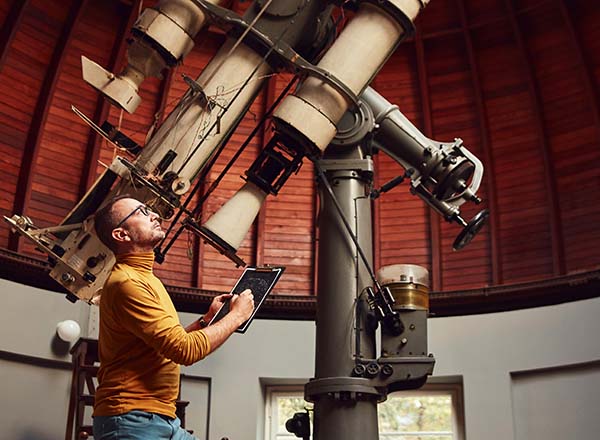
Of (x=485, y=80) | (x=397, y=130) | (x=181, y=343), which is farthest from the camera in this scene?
(x=485, y=80)

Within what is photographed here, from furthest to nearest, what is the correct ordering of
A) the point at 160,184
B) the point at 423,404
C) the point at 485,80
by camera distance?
the point at 485,80
the point at 423,404
the point at 160,184

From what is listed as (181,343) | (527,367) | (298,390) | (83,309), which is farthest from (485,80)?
(181,343)

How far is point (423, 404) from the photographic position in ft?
27.9

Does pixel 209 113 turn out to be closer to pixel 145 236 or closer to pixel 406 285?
pixel 406 285

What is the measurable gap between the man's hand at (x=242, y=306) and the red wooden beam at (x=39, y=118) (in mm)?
5862

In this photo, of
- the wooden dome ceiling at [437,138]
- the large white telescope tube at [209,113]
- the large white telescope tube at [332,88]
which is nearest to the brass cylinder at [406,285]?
the large white telescope tube at [332,88]

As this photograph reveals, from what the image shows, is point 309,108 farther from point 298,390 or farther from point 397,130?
point 298,390

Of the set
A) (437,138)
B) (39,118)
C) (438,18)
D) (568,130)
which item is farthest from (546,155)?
(39,118)

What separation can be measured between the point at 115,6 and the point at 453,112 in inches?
160

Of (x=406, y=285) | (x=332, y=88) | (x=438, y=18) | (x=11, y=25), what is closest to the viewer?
(x=332, y=88)

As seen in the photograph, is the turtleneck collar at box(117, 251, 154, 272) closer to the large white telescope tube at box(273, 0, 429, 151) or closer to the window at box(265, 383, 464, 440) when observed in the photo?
the large white telescope tube at box(273, 0, 429, 151)

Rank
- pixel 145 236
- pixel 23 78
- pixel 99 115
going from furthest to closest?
pixel 99 115, pixel 23 78, pixel 145 236

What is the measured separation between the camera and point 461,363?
8.11m

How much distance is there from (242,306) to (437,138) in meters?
6.84
